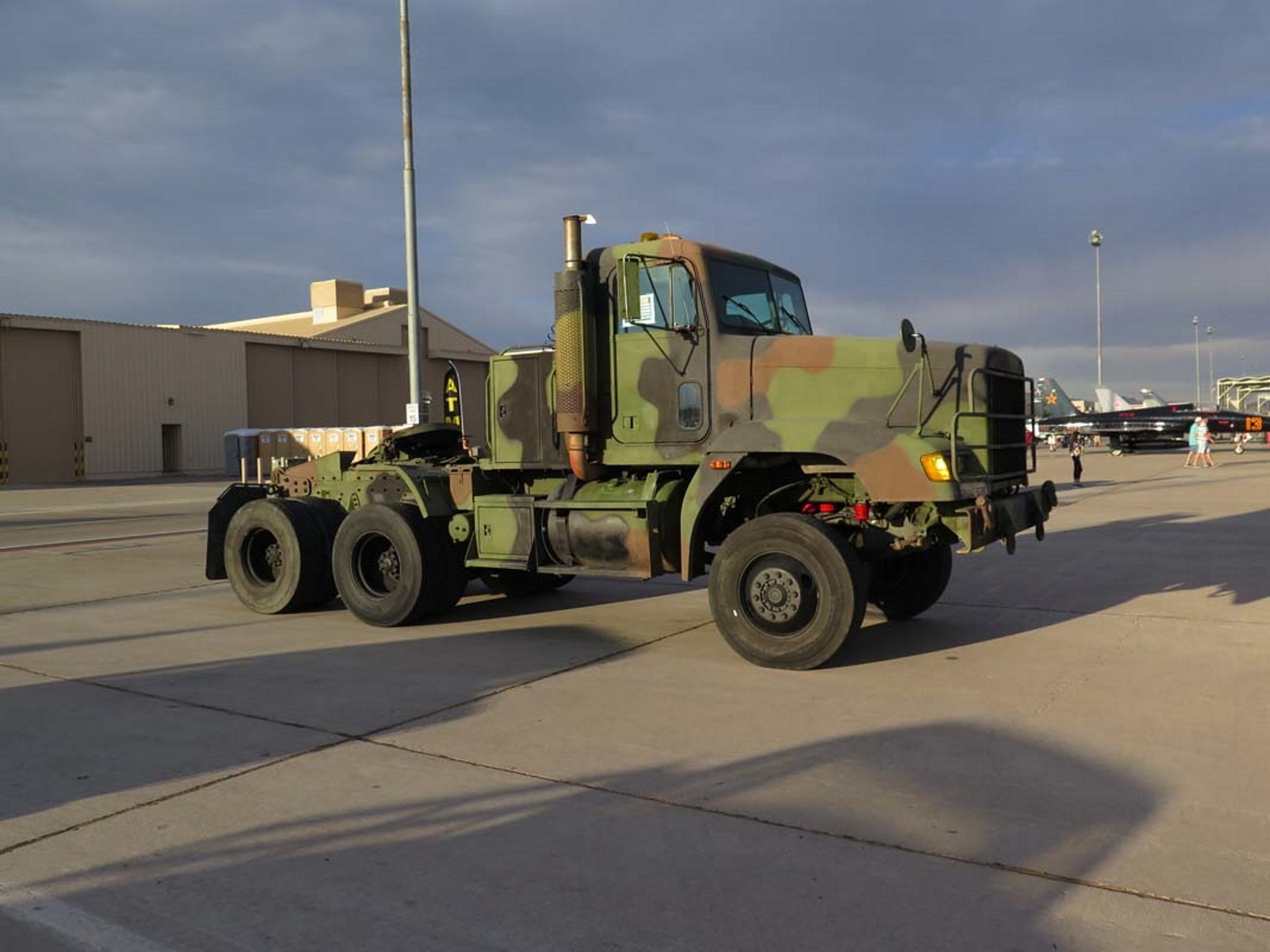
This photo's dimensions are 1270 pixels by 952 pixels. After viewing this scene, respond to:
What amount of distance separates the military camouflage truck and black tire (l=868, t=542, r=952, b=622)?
0.01 meters

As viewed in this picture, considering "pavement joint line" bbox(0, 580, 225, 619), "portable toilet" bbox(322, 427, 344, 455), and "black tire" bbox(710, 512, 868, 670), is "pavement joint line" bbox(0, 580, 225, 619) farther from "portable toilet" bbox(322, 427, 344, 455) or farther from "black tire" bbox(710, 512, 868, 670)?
"portable toilet" bbox(322, 427, 344, 455)

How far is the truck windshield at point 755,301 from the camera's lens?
23.5 ft

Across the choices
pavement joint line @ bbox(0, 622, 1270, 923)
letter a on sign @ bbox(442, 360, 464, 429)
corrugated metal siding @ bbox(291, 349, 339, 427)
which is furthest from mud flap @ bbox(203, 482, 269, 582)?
corrugated metal siding @ bbox(291, 349, 339, 427)

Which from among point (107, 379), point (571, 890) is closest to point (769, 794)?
point (571, 890)

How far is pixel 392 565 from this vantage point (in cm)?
841

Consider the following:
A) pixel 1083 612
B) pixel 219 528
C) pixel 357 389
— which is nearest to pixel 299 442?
pixel 357 389

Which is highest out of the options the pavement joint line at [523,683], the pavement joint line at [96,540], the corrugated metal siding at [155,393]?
the corrugated metal siding at [155,393]

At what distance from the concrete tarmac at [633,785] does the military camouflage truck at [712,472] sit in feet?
1.56

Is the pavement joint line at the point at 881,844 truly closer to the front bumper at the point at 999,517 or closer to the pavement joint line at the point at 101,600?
the front bumper at the point at 999,517

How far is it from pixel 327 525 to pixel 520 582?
1.90 m

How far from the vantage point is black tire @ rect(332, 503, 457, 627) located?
8.09m

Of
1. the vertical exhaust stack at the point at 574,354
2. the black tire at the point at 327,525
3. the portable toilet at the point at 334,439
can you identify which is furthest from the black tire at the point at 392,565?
the portable toilet at the point at 334,439

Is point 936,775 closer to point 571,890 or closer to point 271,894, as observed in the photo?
point 571,890

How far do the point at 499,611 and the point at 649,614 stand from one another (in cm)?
137
